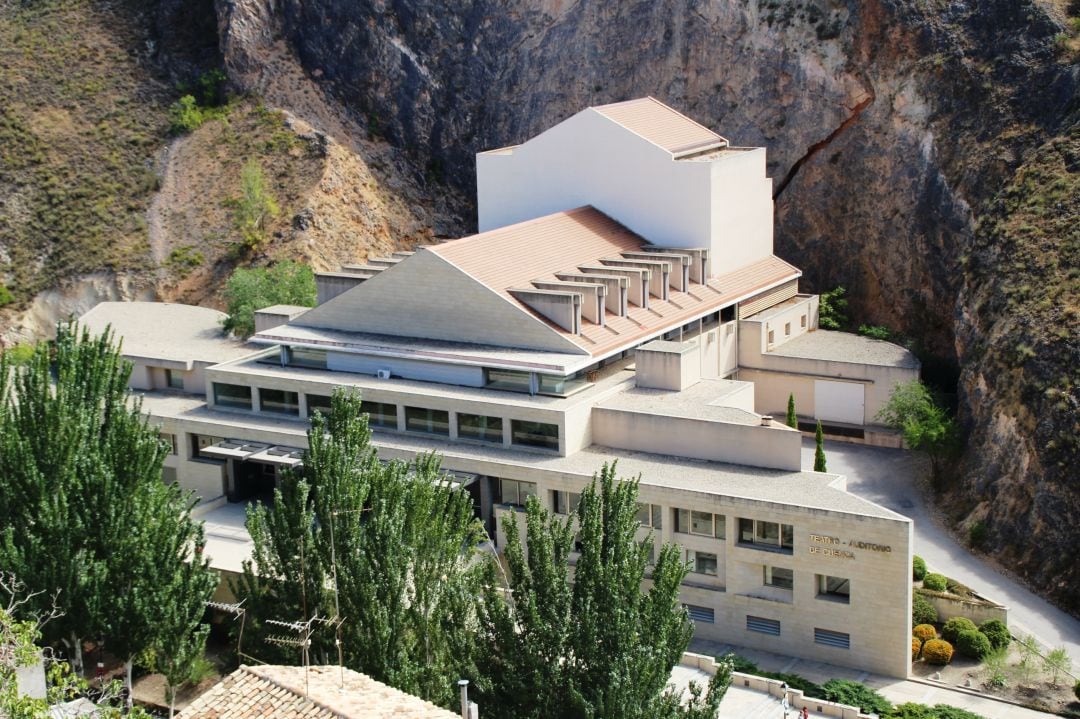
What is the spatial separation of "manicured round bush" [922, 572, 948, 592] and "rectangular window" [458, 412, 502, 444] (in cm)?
1801

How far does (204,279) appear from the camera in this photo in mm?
88562

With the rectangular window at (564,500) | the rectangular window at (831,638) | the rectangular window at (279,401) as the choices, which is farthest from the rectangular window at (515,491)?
the rectangular window at (831,638)

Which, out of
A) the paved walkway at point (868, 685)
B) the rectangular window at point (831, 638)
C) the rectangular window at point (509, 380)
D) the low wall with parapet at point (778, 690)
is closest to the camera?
the low wall with parapet at point (778, 690)

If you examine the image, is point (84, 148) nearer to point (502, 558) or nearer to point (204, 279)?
point (204, 279)

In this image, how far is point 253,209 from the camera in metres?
88.8

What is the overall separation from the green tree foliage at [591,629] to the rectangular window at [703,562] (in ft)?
50.0

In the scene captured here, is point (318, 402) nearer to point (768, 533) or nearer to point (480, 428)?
point (480, 428)

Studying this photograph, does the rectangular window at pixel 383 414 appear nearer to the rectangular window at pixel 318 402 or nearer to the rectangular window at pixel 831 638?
the rectangular window at pixel 318 402

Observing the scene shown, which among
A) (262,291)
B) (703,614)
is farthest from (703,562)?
(262,291)

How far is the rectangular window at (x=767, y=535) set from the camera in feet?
172

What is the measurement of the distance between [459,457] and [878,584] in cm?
1756

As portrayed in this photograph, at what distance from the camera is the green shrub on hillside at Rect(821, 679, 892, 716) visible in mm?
47219

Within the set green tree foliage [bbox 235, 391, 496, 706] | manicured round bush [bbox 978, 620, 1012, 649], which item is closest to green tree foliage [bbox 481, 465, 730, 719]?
green tree foliage [bbox 235, 391, 496, 706]

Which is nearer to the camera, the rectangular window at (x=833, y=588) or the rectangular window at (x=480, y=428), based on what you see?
the rectangular window at (x=833, y=588)
